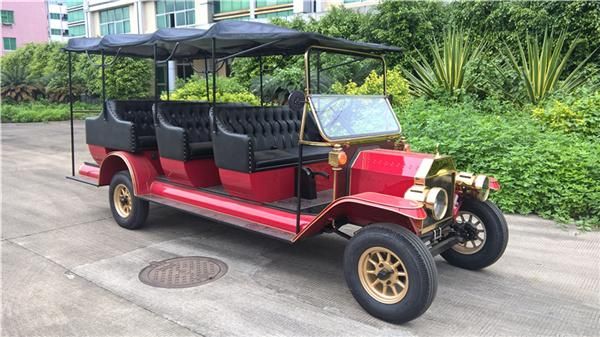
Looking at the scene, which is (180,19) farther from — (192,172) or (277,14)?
(192,172)

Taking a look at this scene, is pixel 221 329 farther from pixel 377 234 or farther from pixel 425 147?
pixel 425 147

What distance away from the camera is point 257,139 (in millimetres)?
5688

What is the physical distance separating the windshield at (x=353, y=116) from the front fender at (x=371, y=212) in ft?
2.19

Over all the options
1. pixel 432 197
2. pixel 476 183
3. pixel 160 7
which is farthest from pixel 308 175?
pixel 160 7

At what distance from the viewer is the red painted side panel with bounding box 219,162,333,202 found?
15.2 ft

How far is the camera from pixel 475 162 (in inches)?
261

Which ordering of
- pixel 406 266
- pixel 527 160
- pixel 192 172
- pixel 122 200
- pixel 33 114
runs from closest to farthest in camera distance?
pixel 406 266
pixel 192 172
pixel 122 200
pixel 527 160
pixel 33 114

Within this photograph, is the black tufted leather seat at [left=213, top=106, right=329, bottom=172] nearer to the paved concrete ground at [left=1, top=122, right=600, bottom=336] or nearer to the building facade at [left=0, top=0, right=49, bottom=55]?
the paved concrete ground at [left=1, top=122, right=600, bottom=336]

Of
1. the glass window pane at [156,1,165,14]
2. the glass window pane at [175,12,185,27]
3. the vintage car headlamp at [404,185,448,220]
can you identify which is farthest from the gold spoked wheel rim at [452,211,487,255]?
the glass window pane at [156,1,165,14]

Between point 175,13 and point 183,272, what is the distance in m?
27.1

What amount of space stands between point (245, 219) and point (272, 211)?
326 mm

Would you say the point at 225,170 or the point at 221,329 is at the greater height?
the point at 225,170

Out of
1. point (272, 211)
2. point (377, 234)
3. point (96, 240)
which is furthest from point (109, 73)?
point (377, 234)

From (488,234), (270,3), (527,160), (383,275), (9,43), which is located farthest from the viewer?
(9,43)
